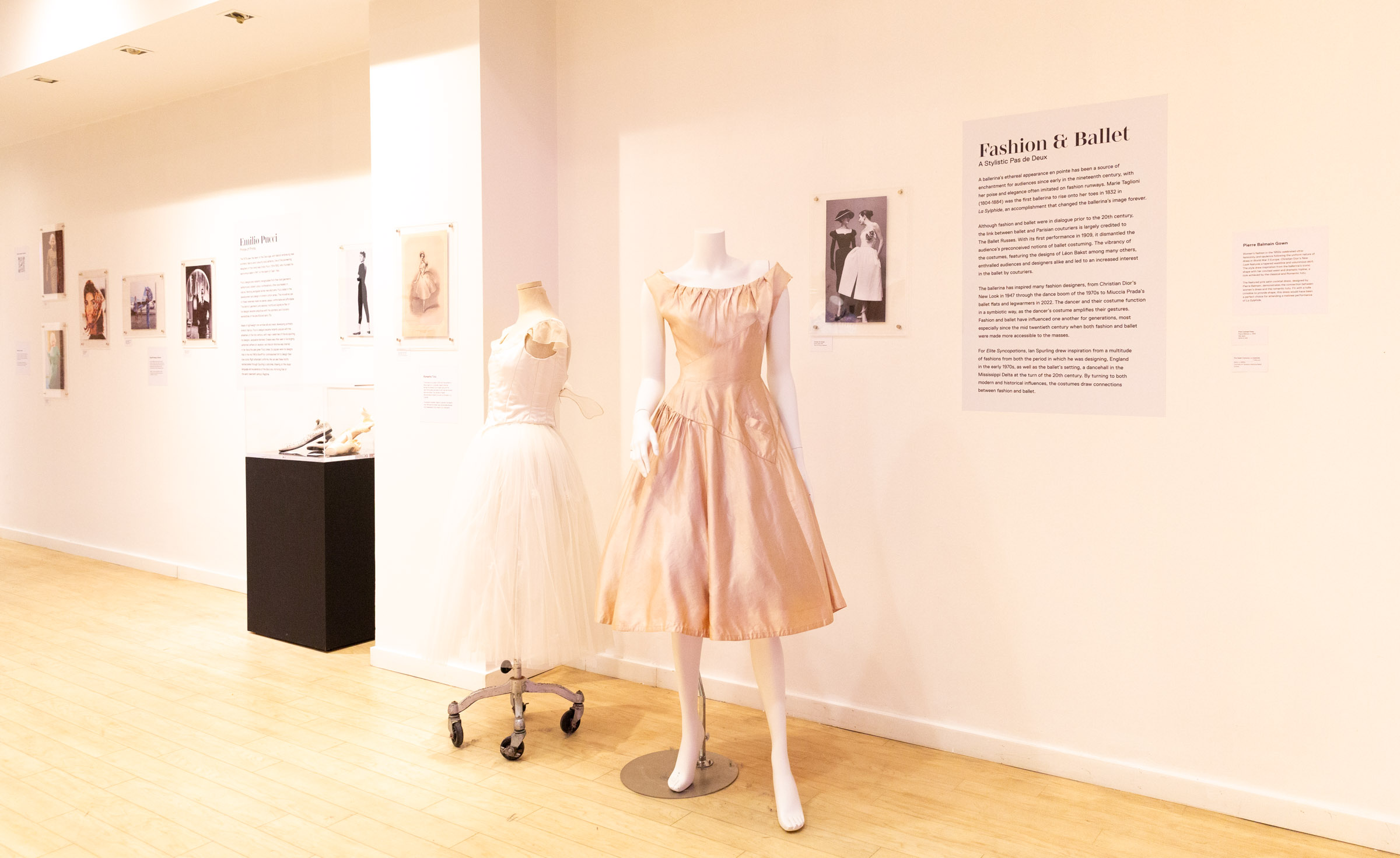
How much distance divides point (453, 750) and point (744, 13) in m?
2.96

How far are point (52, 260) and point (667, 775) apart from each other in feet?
22.1

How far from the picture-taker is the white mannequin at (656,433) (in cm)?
280

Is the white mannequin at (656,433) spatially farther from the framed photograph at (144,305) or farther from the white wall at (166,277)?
the framed photograph at (144,305)

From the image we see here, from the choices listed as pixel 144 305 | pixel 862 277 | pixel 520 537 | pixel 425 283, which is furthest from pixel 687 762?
pixel 144 305

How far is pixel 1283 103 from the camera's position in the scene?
2754 mm

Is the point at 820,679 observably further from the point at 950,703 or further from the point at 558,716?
the point at 558,716

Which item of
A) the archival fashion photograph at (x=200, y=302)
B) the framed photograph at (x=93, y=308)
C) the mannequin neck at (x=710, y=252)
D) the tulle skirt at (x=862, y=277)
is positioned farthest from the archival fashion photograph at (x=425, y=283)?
the framed photograph at (x=93, y=308)

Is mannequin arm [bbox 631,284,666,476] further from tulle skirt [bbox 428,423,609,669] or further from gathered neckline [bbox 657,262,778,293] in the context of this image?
tulle skirt [bbox 428,423,609,669]

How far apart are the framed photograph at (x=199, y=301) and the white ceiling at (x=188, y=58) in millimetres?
1087

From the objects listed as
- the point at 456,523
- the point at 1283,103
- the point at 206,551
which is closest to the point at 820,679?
the point at 456,523

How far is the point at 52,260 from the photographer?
23.7 feet

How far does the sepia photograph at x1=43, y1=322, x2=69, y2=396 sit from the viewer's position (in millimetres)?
7184

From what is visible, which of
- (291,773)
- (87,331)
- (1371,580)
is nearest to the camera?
(1371,580)

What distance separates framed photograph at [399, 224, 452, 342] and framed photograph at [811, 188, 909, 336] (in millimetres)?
1591
